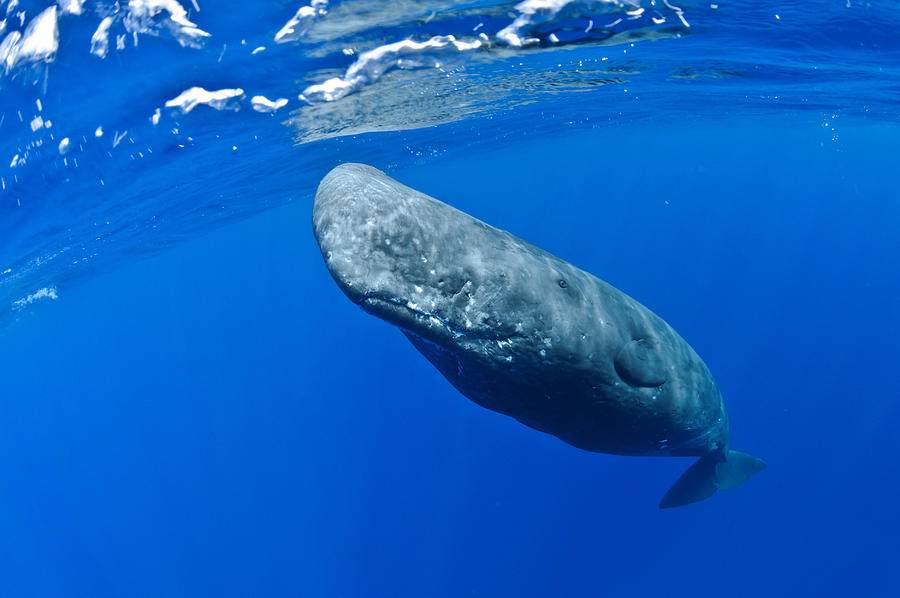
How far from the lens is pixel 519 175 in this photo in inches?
2625

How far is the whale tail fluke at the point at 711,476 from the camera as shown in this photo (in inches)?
384

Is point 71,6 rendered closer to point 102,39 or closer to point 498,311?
point 102,39

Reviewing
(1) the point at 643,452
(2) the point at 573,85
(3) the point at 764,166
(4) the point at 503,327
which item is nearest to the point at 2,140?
(4) the point at 503,327

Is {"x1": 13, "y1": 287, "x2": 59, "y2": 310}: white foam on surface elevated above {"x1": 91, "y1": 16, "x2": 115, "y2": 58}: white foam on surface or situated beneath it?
situated beneath

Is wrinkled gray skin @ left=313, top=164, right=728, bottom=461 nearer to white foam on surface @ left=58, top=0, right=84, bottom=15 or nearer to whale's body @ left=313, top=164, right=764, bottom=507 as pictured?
whale's body @ left=313, top=164, right=764, bottom=507

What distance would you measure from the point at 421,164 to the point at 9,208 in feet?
67.1

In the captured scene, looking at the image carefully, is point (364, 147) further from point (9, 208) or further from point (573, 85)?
point (9, 208)

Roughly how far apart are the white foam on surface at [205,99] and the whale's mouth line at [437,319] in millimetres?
10811

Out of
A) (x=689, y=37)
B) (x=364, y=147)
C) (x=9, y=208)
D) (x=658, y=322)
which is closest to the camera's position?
(x=658, y=322)

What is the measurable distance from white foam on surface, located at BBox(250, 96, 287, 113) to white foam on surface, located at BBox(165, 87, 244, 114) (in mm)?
390

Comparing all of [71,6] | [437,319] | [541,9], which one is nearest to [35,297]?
[71,6]

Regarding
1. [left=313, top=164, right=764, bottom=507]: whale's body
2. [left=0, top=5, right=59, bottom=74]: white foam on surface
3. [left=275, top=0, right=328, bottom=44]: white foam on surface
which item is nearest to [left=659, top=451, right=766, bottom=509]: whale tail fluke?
[left=313, top=164, right=764, bottom=507]: whale's body

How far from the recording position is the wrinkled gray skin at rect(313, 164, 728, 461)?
13.4 ft

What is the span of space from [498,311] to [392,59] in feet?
32.5
